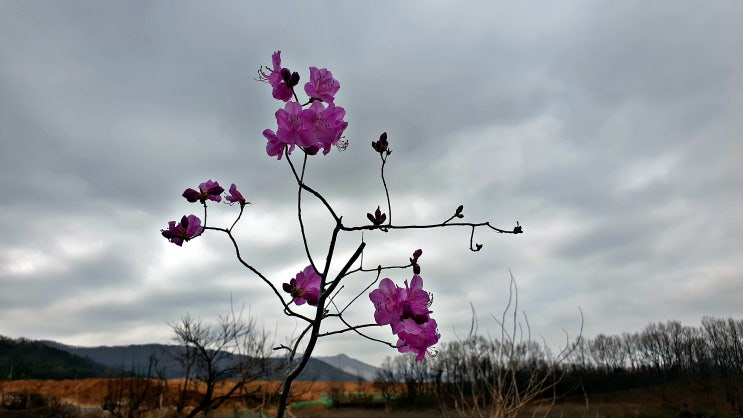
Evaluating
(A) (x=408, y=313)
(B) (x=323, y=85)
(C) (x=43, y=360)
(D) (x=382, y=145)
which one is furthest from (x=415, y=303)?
(C) (x=43, y=360)

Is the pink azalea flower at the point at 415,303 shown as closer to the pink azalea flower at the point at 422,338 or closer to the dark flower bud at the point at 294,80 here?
the pink azalea flower at the point at 422,338

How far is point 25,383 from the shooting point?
3550cm

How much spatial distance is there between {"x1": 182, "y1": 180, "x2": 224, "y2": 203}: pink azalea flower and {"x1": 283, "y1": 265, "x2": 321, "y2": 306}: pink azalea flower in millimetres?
309

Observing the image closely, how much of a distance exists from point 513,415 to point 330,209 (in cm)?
290

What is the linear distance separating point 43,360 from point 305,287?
249 ft

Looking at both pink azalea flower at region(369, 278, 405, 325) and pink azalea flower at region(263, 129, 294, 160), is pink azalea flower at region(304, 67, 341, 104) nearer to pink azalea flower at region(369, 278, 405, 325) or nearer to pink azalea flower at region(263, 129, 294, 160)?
pink azalea flower at region(263, 129, 294, 160)

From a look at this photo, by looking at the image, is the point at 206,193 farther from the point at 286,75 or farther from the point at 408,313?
the point at 408,313

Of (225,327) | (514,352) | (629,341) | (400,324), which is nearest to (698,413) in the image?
(225,327)

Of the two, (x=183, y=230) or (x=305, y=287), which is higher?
(x=183, y=230)

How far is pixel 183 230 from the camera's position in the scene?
1.35 m

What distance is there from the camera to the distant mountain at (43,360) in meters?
52.0

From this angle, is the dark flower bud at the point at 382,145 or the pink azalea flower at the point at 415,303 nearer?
the pink azalea flower at the point at 415,303

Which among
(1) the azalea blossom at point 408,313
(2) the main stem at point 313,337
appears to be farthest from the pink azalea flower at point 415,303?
(2) the main stem at point 313,337

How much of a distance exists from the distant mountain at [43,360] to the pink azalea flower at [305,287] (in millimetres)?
57468
